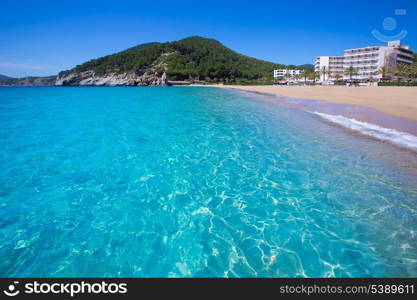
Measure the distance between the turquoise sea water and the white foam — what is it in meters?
1.19

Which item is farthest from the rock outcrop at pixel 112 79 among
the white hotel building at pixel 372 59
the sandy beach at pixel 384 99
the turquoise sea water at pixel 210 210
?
the turquoise sea water at pixel 210 210

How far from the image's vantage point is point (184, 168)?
31.4 feet

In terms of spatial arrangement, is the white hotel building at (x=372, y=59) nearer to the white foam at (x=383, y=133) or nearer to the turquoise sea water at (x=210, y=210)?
the white foam at (x=383, y=133)

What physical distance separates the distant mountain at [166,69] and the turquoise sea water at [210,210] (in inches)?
5307

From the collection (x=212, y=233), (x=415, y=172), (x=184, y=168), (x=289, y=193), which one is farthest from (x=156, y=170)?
(x=415, y=172)

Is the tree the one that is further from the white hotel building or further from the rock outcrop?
the rock outcrop

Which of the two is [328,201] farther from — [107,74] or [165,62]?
[107,74]

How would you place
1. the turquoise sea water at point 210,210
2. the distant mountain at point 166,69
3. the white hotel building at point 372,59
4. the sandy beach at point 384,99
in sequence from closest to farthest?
the turquoise sea water at point 210,210
the sandy beach at point 384,99
the white hotel building at point 372,59
the distant mountain at point 166,69

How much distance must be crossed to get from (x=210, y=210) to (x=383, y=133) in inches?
528

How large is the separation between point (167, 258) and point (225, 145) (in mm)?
8513

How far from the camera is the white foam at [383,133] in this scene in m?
11.8

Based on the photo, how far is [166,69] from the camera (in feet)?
504

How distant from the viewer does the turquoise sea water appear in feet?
15.4

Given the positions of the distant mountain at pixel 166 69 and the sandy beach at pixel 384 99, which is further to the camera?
the distant mountain at pixel 166 69
